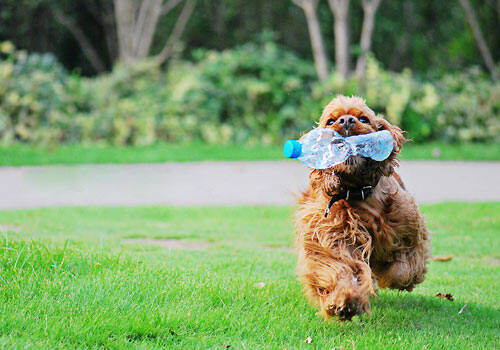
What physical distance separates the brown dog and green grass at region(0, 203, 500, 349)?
0.27 meters

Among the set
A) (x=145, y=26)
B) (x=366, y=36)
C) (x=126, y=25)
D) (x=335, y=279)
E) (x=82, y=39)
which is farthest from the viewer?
(x=82, y=39)

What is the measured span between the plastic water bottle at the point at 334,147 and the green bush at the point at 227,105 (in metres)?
10.6

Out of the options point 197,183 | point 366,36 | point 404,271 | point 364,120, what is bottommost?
point 197,183

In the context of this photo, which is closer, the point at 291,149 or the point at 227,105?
the point at 291,149

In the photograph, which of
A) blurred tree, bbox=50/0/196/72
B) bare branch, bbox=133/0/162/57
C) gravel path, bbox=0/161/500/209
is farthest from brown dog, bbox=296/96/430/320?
bare branch, bbox=133/0/162/57

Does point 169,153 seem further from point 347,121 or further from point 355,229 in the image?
point 347,121

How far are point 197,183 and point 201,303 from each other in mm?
6575

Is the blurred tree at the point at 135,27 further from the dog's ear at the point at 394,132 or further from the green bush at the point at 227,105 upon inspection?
the dog's ear at the point at 394,132

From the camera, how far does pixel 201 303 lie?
3955 millimetres

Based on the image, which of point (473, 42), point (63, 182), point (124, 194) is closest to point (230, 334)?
point (124, 194)

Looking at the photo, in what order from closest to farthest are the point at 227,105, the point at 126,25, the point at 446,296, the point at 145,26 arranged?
the point at 446,296
the point at 227,105
the point at 126,25
the point at 145,26

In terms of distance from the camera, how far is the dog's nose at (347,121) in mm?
3627

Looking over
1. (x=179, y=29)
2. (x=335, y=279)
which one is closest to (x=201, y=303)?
(x=335, y=279)

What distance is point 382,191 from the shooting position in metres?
4.02
